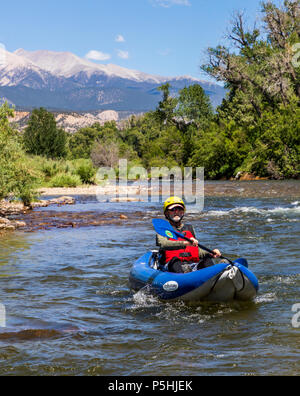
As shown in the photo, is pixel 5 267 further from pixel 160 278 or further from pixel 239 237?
pixel 239 237

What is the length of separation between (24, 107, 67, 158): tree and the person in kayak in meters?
31.3

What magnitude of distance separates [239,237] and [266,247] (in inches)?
47.6

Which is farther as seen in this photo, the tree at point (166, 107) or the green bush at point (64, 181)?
the tree at point (166, 107)

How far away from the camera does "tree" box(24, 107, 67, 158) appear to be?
36344 mm

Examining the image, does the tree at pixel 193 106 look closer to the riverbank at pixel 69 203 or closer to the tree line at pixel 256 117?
the tree line at pixel 256 117

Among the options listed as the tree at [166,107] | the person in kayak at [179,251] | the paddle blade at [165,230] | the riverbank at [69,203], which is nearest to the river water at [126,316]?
the person in kayak at [179,251]

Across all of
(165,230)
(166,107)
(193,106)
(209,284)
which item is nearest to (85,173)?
(165,230)

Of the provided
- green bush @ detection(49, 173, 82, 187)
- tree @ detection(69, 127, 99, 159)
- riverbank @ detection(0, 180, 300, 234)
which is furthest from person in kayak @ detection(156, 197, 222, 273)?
tree @ detection(69, 127, 99, 159)

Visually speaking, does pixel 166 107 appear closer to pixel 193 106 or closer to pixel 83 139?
pixel 193 106

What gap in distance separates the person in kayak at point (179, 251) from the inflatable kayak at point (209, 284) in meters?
0.25

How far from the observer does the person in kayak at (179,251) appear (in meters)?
5.44

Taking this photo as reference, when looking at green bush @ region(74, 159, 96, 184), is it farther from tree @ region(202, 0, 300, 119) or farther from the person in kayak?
the person in kayak

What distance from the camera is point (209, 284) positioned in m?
4.76
